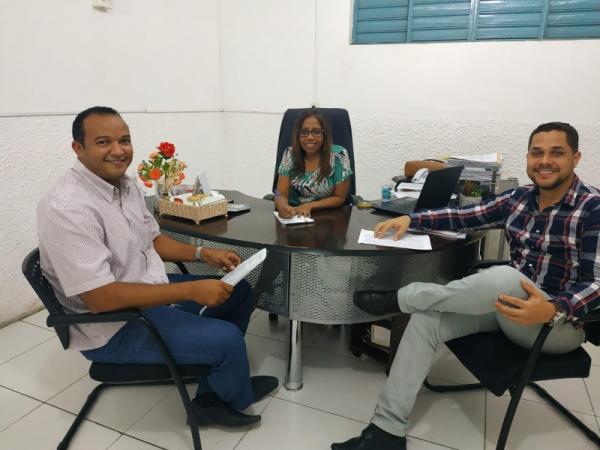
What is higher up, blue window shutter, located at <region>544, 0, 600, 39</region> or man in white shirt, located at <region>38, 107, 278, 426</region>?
blue window shutter, located at <region>544, 0, 600, 39</region>

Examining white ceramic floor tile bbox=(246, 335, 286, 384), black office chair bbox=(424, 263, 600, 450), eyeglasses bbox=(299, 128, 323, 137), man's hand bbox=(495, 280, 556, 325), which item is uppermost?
eyeglasses bbox=(299, 128, 323, 137)

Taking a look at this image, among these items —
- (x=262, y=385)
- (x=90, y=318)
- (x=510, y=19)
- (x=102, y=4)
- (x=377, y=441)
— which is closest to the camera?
(x=90, y=318)

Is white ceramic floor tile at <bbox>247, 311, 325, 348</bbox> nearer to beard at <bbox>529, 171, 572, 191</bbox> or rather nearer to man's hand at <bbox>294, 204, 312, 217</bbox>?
man's hand at <bbox>294, 204, 312, 217</bbox>

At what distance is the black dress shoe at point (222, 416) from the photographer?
1.55 m

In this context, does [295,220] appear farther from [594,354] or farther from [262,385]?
[594,354]

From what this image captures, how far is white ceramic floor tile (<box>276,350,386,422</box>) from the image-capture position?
5.64ft

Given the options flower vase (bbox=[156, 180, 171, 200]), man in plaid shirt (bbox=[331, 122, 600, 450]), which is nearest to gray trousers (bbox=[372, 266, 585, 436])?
man in plaid shirt (bbox=[331, 122, 600, 450])

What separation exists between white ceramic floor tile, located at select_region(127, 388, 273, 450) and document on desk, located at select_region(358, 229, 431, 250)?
83cm

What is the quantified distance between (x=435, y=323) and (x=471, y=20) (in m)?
2.33

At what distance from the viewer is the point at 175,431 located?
1.58 meters

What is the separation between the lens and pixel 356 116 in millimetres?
3219

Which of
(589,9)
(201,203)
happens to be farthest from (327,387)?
(589,9)

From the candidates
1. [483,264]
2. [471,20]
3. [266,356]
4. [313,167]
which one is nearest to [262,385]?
[266,356]

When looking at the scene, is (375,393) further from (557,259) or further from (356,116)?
(356,116)
